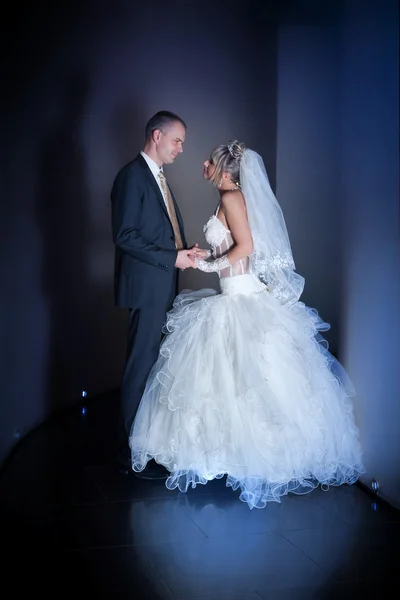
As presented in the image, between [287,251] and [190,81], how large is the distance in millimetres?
2634

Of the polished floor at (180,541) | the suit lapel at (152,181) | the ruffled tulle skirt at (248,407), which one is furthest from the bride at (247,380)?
the suit lapel at (152,181)

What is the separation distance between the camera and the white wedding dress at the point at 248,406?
10.8 feet

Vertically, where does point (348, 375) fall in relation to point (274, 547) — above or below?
above

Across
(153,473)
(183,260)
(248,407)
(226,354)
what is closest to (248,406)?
(248,407)

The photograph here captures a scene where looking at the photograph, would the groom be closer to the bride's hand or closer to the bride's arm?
the bride's hand

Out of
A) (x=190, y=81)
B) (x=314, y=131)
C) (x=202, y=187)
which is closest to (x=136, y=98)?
(x=190, y=81)

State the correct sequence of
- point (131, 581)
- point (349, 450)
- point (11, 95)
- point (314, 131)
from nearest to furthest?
point (131, 581), point (349, 450), point (11, 95), point (314, 131)

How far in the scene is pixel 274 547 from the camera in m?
2.73

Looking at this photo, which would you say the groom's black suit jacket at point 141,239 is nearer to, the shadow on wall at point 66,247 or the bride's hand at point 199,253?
the bride's hand at point 199,253

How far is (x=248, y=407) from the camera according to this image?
332 cm

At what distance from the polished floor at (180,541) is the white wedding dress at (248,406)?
13cm

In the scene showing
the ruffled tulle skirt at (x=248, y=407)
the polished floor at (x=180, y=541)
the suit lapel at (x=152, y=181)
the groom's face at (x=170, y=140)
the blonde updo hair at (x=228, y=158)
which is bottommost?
the polished floor at (x=180, y=541)

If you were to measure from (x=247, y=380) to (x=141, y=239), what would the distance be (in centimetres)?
89

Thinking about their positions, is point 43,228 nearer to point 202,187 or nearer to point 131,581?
point 202,187
